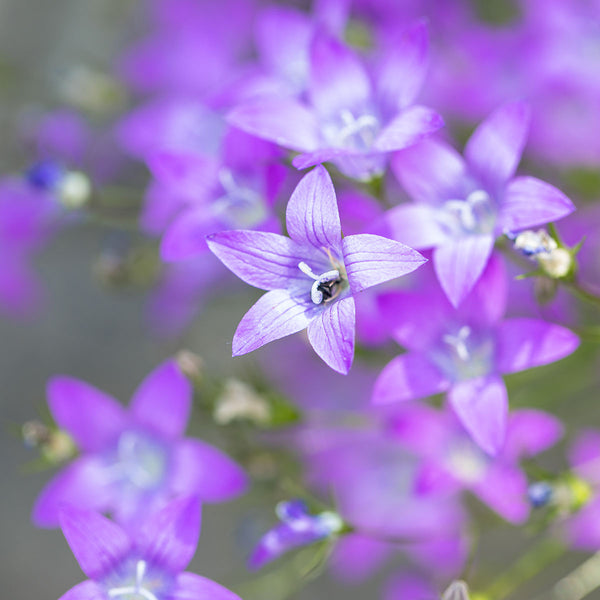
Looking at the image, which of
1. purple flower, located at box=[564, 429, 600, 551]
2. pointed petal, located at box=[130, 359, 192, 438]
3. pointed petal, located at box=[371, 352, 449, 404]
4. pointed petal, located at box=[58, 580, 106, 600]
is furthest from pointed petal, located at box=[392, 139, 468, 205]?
pointed petal, located at box=[58, 580, 106, 600]

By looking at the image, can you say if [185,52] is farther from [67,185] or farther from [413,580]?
[413,580]

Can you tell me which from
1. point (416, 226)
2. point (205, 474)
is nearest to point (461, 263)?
point (416, 226)

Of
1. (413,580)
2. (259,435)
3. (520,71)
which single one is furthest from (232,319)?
(520,71)

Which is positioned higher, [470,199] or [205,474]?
[470,199]

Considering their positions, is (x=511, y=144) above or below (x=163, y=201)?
above

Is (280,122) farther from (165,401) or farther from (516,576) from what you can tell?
(516,576)

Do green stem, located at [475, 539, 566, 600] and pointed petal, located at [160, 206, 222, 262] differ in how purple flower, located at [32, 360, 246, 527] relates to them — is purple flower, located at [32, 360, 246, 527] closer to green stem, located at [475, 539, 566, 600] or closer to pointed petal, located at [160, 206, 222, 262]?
pointed petal, located at [160, 206, 222, 262]
